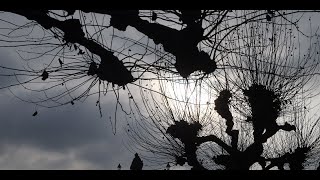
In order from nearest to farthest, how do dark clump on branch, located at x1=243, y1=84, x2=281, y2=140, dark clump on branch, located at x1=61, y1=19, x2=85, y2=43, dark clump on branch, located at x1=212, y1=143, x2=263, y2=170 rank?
1. dark clump on branch, located at x1=61, y1=19, x2=85, y2=43
2. dark clump on branch, located at x1=243, y1=84, x2=281, y2=140
3. dark clump on branch, located at x1=212, y1=143, x2=263, y2=170

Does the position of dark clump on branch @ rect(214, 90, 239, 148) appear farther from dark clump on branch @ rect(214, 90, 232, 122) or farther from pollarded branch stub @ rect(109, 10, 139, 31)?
pollarded branch stub @ rect(109, 10, 139, 31)

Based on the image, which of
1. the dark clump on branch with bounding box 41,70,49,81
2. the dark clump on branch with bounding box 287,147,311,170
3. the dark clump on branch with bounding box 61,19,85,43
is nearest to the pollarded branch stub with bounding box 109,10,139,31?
the dark clump on branch with bounding box 61,19,85,43

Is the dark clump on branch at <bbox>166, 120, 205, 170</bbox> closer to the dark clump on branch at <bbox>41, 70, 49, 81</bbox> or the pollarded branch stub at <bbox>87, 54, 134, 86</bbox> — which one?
the pollarded branch stub at <bbox>87, 54, 134, 86</bbox>

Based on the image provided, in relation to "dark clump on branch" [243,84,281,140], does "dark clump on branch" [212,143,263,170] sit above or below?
below

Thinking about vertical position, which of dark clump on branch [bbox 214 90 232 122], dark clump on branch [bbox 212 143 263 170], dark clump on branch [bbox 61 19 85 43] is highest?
dark clump on branch [bbox 214 90 232 122]

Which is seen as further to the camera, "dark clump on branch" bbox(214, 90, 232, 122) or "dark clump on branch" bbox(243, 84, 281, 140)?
"dark clump on branch" bbox(214, 90, 232, 122)

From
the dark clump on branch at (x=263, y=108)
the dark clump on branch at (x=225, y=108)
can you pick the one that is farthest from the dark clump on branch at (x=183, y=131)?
the dark clump on branch at (x=263, y=108)

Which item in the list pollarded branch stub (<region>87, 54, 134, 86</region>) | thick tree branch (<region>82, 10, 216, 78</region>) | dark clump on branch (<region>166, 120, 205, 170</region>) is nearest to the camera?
thick tree branch (<region>82, 10, 216, 78</region>)

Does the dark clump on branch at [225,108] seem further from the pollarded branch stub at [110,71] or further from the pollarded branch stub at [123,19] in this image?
the pollarded branch stub at [123,19]

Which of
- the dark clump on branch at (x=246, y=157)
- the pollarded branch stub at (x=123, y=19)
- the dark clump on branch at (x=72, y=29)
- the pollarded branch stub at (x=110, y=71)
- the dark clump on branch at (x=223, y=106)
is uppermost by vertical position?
the dark clump on branch at (x=223, y=106)

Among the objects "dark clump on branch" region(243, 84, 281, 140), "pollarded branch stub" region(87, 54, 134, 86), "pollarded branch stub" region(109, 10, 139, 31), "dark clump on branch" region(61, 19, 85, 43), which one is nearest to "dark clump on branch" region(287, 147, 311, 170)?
"dark clump on branch" region(243, 84, 281, 140)

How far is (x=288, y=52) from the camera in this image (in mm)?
8086

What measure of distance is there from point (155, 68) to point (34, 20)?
1.92 meters
